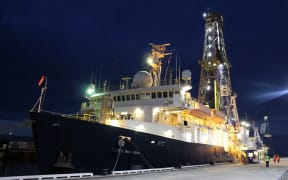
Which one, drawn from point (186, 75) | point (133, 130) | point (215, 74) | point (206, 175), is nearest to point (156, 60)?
point (186, 75)

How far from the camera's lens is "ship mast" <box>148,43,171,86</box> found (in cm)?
2441

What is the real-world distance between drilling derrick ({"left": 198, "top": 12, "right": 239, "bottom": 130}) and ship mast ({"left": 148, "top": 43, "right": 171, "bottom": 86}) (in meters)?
12.9

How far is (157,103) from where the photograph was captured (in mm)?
20609

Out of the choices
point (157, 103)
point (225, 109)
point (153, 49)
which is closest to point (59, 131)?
point (157, 103)

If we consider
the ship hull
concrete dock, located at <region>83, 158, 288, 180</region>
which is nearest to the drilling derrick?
concrete dock, located at <region>83, 158, 288, 180</region>

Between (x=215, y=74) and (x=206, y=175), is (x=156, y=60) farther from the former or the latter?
(x=215, y=74)

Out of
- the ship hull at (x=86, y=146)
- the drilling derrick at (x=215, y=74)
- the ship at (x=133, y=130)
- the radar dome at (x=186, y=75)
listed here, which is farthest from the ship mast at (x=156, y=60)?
the drilling derrick at (x=215, y=74)

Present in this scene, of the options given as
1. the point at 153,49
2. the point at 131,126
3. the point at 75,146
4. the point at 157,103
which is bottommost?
the point at 75,146

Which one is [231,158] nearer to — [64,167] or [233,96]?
[233,96]

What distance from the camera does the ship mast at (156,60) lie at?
24.4 meters

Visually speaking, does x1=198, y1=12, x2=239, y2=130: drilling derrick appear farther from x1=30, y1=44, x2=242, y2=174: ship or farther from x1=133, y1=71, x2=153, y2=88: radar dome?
x1=133, y1=71, x2=153, y2=88: radar dome

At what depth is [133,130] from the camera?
15.2 meters

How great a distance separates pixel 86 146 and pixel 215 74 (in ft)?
87.4

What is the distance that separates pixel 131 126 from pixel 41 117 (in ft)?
20.9
